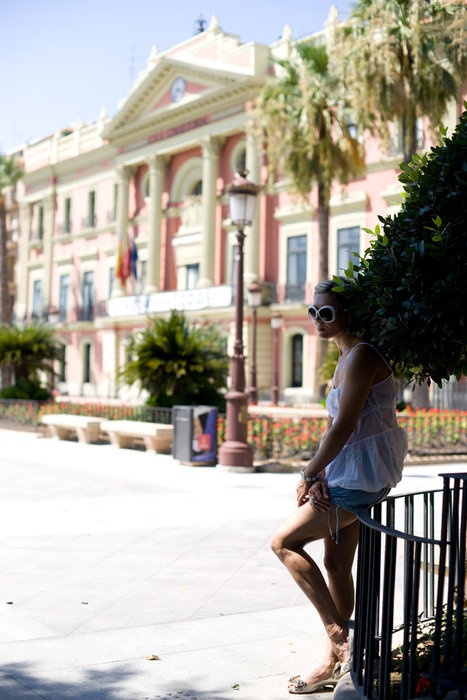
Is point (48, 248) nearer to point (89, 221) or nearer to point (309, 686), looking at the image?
point (89, 221)

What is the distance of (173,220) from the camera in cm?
4325

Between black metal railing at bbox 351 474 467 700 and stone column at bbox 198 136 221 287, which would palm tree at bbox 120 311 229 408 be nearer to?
black metal railing at bbox 351 474 467 700

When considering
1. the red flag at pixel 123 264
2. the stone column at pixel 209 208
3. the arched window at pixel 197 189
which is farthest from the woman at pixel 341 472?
the arched window at pixel 197 189

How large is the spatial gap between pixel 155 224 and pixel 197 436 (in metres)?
29.2

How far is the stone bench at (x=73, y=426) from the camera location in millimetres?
19469

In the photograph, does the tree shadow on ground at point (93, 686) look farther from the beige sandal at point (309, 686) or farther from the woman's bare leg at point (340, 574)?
the woman's bare leg at point (340, 574)

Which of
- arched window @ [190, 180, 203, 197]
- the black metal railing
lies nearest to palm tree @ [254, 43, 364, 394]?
arched window @ [190, 180, 203, 197]

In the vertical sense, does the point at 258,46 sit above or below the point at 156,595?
above

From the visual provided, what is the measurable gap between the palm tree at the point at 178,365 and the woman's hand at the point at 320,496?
13.2m

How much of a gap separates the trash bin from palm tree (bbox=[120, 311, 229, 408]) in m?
1.90

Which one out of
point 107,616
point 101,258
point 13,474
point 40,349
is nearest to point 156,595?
point 107,616

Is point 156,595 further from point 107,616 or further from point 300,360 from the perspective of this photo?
point 300,360

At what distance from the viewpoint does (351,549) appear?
3.89 m

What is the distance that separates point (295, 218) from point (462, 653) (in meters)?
33.5
